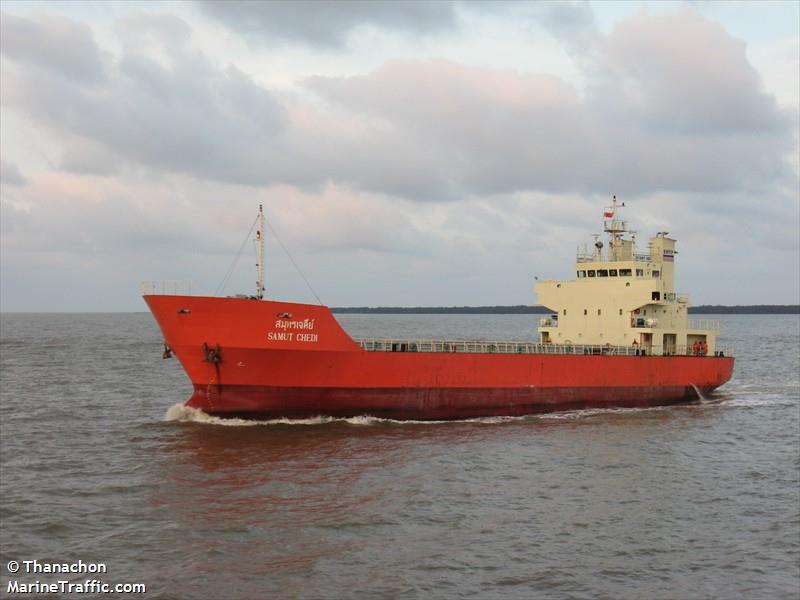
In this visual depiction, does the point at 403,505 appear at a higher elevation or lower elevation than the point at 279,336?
lower

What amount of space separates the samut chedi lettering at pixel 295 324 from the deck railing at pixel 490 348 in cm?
263

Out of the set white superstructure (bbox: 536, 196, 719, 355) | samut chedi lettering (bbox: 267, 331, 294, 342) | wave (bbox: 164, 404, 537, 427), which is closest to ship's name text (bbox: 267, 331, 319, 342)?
samut chedi lettering (bbox: 267, 331, 294, 342)

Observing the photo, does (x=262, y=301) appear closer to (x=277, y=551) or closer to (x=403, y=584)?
(x=277, y=551)

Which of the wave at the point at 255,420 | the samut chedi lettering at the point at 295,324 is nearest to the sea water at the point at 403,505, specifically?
the wave at the point at 255,420

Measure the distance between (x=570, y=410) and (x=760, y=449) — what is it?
8.45 meters

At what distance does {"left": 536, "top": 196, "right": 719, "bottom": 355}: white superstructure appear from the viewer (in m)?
34.7

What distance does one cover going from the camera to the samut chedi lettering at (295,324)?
23734mm

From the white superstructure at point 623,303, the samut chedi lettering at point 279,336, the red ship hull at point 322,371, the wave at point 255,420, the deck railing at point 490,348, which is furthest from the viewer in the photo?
the white superstructure at point 623,303

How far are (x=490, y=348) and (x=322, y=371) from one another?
8.07m

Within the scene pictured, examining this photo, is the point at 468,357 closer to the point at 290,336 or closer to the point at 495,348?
the point at 495,348

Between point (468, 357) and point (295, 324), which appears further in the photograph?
point (468, 357)

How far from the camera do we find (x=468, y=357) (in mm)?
27812

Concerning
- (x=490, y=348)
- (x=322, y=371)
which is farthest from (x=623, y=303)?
(x=322, y=371)

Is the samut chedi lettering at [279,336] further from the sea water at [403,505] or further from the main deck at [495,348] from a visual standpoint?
the main deck at [495,348]
